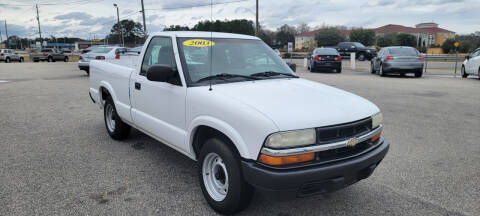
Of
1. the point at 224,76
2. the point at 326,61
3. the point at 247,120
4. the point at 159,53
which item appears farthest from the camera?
the point at 326,61

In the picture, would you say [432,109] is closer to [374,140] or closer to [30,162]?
[374,140]

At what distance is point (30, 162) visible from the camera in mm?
4551

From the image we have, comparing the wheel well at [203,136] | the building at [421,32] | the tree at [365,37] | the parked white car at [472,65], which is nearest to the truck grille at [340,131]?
the wheel well at [203,136]

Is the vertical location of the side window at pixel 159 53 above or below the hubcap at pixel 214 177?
above

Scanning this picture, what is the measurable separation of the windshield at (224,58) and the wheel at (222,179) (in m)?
0.81

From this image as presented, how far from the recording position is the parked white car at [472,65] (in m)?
15.0

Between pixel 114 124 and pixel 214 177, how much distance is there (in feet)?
9.43

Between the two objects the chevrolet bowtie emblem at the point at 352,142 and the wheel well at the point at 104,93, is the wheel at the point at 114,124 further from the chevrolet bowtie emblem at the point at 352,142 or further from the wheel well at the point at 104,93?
the chevrolet bowtie emblem at the point at 352,142

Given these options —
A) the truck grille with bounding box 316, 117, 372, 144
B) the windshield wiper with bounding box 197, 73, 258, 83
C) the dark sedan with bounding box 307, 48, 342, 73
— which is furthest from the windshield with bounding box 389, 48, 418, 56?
the truck grille with bounding box 316, 117, 372, 144

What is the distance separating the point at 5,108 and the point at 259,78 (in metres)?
7.69

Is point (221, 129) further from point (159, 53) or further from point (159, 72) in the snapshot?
point (159, 53)

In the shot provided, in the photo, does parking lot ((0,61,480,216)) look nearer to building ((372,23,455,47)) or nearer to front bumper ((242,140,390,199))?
front bumper ((242,140,390,199))

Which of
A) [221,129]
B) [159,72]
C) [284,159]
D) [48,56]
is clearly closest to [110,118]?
[159,72]

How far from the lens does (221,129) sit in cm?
291
